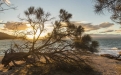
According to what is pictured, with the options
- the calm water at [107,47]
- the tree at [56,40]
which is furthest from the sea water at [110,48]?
the tree at [56,40]

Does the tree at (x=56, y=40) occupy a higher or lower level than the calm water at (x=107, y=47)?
higher

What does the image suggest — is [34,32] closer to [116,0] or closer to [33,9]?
[33,9]

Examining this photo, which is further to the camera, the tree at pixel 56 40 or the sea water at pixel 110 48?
the sea water at pixel 110 48

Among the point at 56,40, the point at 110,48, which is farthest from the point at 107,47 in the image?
the point at 56,40

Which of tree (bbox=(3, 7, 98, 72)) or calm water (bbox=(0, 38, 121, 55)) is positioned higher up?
tree (bbox=(3, 7, 98, 72))

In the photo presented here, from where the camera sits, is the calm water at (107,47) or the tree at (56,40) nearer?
the tree at (56,40)

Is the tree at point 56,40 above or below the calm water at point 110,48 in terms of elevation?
above

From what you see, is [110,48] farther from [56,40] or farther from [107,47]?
[56,40]

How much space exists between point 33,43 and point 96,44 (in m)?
5.15

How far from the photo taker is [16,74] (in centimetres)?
1109

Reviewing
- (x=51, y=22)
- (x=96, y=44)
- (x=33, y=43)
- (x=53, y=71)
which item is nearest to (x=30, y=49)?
(x=33, y=43)

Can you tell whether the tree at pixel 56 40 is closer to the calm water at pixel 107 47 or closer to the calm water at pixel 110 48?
the calm water at pixel 107 47

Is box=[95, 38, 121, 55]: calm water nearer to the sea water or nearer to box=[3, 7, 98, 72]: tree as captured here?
the sea water

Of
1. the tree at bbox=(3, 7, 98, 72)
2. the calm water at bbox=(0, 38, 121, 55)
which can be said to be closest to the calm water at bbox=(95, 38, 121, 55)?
the calm water at bbox=(0, 38, 121, 55)
